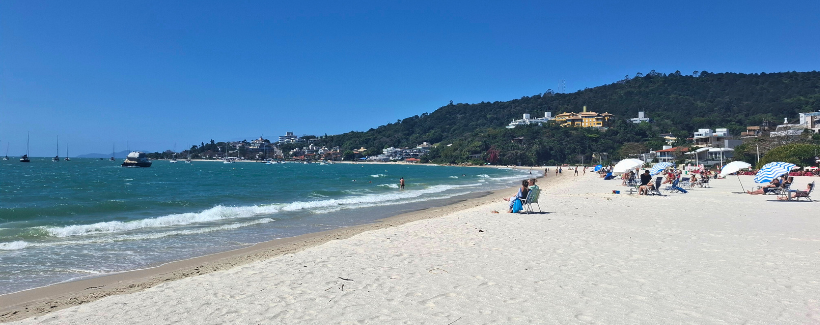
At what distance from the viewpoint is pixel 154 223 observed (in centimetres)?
1320

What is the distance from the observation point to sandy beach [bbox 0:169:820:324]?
420 cm

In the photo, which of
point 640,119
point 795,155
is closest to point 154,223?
point 795,155

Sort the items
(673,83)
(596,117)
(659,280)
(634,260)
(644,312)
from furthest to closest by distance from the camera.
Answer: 1. (673,83)
2. (596,117)
3. (634,260)
4. (659,280)
5. (644,312)

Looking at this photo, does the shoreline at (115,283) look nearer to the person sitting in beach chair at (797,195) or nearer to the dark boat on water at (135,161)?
the person sitting in beach chair at (797,195)

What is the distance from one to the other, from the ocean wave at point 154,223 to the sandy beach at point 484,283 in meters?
5.47

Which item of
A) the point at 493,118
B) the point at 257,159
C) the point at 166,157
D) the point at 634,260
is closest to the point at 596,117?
the point at 493,118

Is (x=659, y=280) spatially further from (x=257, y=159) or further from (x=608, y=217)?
(x=257, y=159)

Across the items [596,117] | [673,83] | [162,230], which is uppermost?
[673,83]

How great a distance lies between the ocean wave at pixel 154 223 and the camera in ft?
38.2

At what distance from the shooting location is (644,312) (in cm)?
411

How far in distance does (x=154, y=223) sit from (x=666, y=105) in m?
163

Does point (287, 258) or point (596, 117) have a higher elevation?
point (596, 117)

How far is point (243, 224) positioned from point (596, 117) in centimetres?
14158

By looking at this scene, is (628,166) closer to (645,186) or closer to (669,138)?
(645,186)
